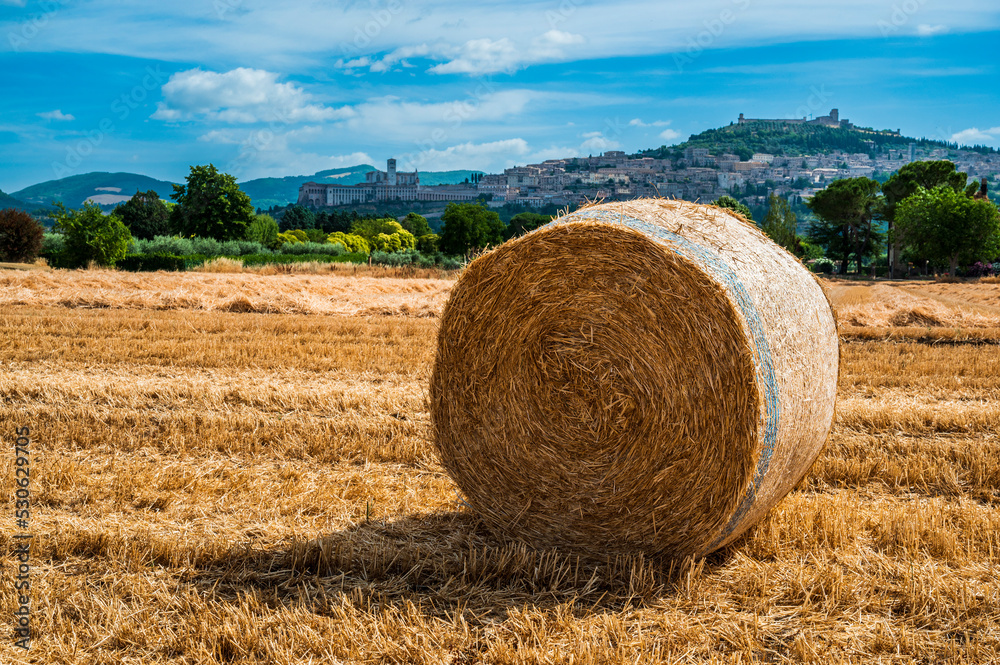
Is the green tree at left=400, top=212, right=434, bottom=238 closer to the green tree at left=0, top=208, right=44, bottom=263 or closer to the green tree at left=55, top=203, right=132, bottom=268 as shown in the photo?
the green tree at left=0, top=208, right=44, bottom=263

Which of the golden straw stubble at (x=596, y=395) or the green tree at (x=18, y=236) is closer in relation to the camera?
the golden straw stubble at (x=596, y=395)

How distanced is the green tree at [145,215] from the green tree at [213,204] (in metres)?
22.0

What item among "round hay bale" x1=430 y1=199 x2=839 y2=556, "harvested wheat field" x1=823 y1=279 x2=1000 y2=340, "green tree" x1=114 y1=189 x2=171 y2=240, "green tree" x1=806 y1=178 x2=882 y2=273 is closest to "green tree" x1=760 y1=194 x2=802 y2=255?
"green tree" x1=806 y1=178 x2=882 y2=273

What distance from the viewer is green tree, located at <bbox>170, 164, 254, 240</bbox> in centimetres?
5438

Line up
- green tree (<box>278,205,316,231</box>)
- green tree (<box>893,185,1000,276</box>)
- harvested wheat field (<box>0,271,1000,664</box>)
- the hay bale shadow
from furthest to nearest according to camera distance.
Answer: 1. green tree (<box>278,205,316,231</box>)
2. green tree (<box>893,185,1000,276</box>)
3. the hay bale shadow
4. harvested wheat field (<box>0,271,1000,664</box>)

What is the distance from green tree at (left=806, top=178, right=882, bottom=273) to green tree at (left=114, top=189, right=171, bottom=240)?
6370cm

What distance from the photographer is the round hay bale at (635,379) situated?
176 inches

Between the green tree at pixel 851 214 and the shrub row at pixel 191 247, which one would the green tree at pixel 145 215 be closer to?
the shrub row at pixel 191 247

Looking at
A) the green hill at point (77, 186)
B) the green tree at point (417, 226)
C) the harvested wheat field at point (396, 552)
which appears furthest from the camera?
the green hill at point (77, 186)

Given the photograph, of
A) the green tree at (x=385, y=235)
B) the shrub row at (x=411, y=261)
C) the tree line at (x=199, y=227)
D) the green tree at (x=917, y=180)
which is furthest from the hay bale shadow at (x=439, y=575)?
the green tree at (x=917, y=180)

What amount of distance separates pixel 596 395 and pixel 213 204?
54668mm

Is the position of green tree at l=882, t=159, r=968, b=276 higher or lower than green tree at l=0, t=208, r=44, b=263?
higher

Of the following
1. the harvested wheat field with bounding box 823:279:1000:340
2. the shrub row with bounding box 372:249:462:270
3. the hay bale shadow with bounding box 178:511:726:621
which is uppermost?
the shrub row with bounding box 372:249:462:270

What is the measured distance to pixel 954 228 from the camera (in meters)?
49.4
